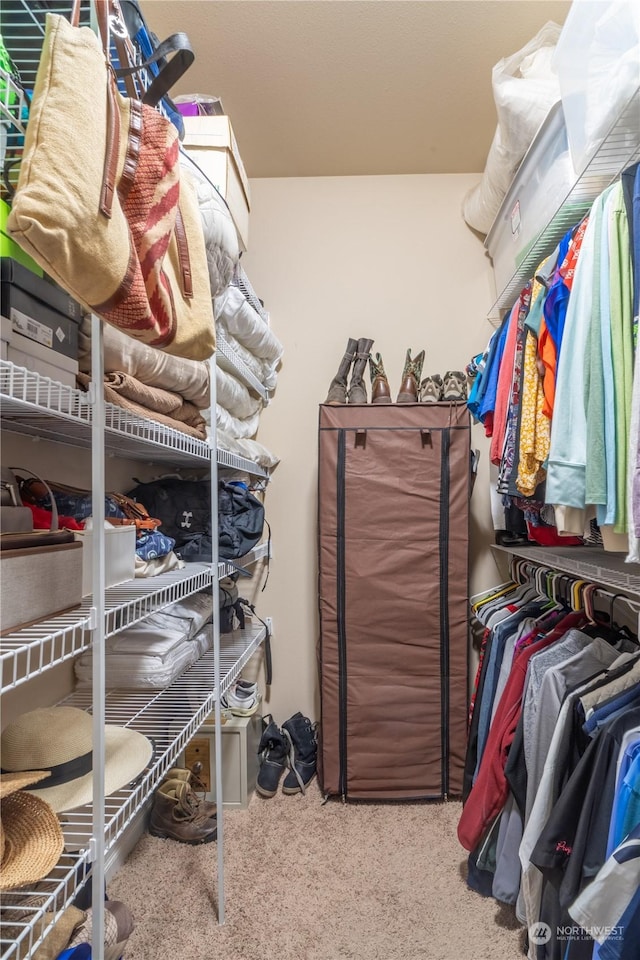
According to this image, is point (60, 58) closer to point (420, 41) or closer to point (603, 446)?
point (603, 446)

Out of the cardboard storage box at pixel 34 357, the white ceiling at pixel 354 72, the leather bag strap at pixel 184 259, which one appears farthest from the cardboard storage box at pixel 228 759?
the white ceiling at pixel 354 72

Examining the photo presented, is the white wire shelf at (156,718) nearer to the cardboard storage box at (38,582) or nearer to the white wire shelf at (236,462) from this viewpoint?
the cardboard storage box at (38,582)

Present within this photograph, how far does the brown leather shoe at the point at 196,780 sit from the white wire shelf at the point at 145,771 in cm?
41

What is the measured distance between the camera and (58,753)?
Answer: 0.96m

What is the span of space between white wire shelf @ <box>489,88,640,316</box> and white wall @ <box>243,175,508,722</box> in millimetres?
674

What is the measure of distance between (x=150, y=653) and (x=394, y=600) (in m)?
1.01

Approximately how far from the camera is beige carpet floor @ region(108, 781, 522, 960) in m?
1.43

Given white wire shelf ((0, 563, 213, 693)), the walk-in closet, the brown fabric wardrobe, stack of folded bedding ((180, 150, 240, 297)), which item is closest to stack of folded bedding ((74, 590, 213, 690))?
the walk-in closet

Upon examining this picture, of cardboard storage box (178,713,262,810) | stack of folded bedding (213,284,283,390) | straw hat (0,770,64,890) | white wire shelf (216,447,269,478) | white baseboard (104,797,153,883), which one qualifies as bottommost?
white baseboard (104,797,153,883)

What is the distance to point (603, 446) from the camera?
1063mm

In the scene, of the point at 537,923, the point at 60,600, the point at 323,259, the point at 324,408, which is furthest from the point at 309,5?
the point at 537,923

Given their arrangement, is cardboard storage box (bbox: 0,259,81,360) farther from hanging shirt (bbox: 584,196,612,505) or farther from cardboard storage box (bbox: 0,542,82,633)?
hanging shirt (bbox: 584,196,612,505)

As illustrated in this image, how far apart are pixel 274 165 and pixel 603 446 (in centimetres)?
209

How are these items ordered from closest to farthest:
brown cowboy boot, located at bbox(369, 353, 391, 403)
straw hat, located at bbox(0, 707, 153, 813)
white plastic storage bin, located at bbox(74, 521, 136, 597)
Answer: straw hat, located at bbox(0, 707, 153, 813) → white plastic storage bin, located at bbox(74, 521, 136, 597) → brown cowboy boot, located at bbox(369, 353, 391, 403)
